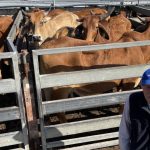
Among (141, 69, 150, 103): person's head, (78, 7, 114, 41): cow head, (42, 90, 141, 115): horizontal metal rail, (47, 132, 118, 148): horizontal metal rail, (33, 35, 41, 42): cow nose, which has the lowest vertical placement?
Answer: (33, 35, 41, 42): cow nose

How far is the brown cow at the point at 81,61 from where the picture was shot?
5.38 meters

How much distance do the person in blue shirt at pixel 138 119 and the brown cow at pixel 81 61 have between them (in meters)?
2.50

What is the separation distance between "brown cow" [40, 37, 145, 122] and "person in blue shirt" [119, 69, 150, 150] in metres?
2.50

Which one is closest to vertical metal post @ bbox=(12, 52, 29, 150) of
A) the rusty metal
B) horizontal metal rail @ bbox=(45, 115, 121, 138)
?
the rusty metal

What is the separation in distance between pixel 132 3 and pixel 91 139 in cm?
892

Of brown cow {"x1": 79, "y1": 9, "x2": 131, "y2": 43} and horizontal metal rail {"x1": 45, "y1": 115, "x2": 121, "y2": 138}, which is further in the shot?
brown cow {"x1": 79, "y1": 9, "x2": 131, "y2": 43}

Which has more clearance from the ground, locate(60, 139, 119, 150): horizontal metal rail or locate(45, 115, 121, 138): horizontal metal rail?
locate(45, 115, 121, 138): horizontal metal rail

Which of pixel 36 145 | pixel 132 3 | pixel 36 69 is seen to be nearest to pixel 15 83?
pixel 36 69

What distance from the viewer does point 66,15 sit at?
10.5 metres

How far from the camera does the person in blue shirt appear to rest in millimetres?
2748

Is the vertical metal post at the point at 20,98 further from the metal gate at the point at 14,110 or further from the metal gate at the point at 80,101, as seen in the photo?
the metal gate at the point at 80,101

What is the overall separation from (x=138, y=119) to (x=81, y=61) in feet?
9.19

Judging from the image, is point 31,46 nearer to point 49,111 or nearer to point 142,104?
point 49,111

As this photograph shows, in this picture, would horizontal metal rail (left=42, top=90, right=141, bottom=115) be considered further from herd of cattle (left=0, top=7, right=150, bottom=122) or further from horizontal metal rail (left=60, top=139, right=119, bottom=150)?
herd of cattle (left=0, top=7, right=150, bottom=122)
